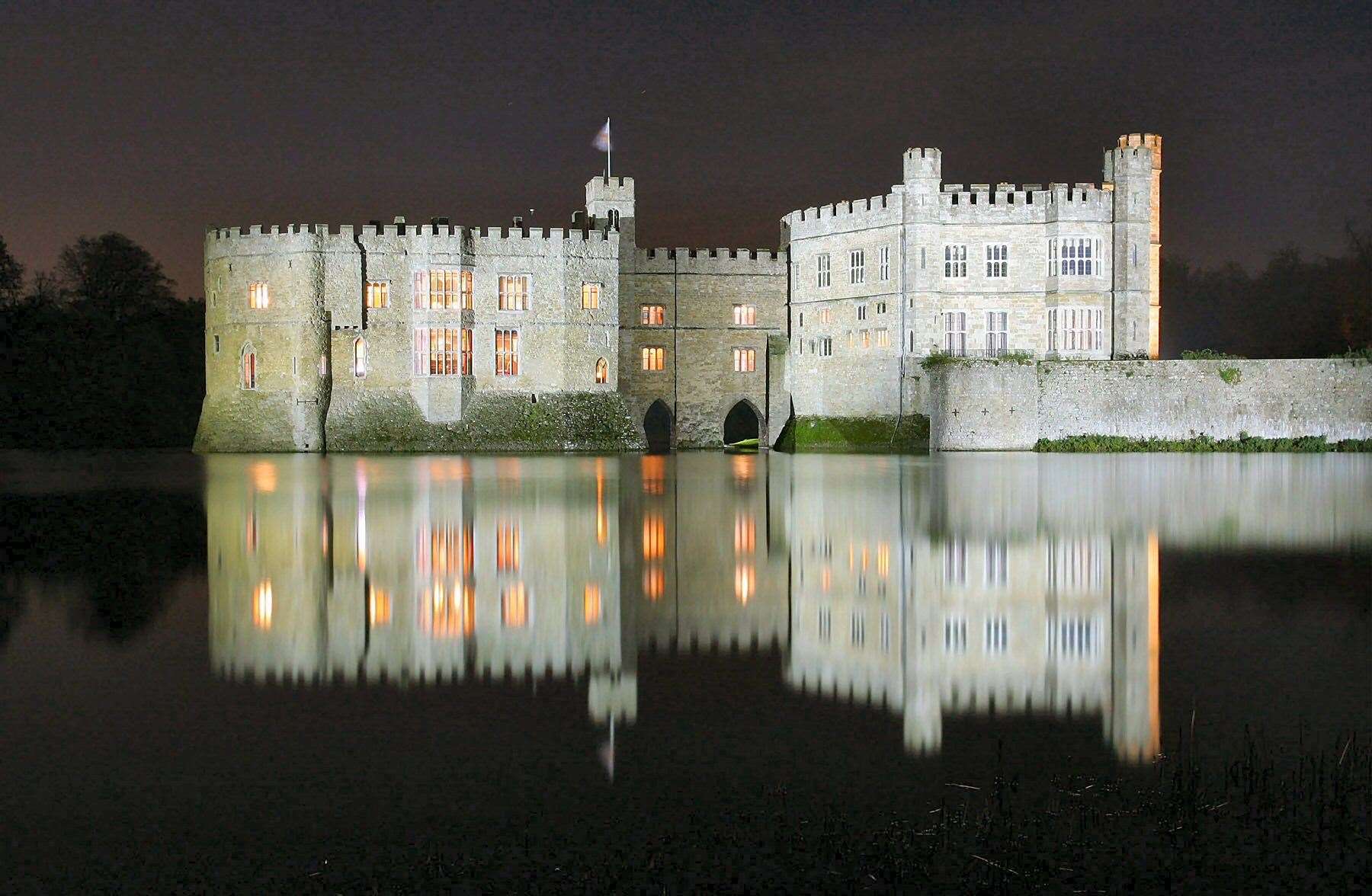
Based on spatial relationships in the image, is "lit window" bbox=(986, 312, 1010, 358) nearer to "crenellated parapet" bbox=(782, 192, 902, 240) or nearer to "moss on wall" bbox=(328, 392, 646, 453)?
"crenellated parapet" bbox=(782, 192, 902, 240)

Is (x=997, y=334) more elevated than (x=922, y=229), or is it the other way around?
(x=922, y=229)

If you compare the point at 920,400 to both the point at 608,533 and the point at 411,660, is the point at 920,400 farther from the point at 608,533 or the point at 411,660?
the point at 411,660

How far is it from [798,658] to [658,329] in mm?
34930

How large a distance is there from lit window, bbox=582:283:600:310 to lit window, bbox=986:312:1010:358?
11301mm

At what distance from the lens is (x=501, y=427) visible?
38.7 metres

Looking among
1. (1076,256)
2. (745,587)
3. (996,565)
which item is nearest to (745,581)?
(745,587)

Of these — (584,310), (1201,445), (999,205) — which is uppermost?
(999,205)

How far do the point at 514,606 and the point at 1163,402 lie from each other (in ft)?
91.7

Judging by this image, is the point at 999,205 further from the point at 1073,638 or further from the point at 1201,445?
the point at 1073,638

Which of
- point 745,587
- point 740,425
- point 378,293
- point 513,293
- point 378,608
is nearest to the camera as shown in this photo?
point 378,608

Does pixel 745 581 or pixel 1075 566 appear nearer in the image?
pixel 745 581

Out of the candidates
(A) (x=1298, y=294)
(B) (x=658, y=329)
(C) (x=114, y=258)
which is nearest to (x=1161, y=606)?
(B) (x=658, y=329)

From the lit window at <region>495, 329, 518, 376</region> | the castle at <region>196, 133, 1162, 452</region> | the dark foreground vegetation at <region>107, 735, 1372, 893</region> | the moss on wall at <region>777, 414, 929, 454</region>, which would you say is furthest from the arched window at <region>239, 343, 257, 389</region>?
the dark foreground vegetation at <region>107, 735, 1372, 893</region>

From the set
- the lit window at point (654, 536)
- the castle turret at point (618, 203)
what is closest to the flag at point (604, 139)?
the castle turret at point (618, 203)
